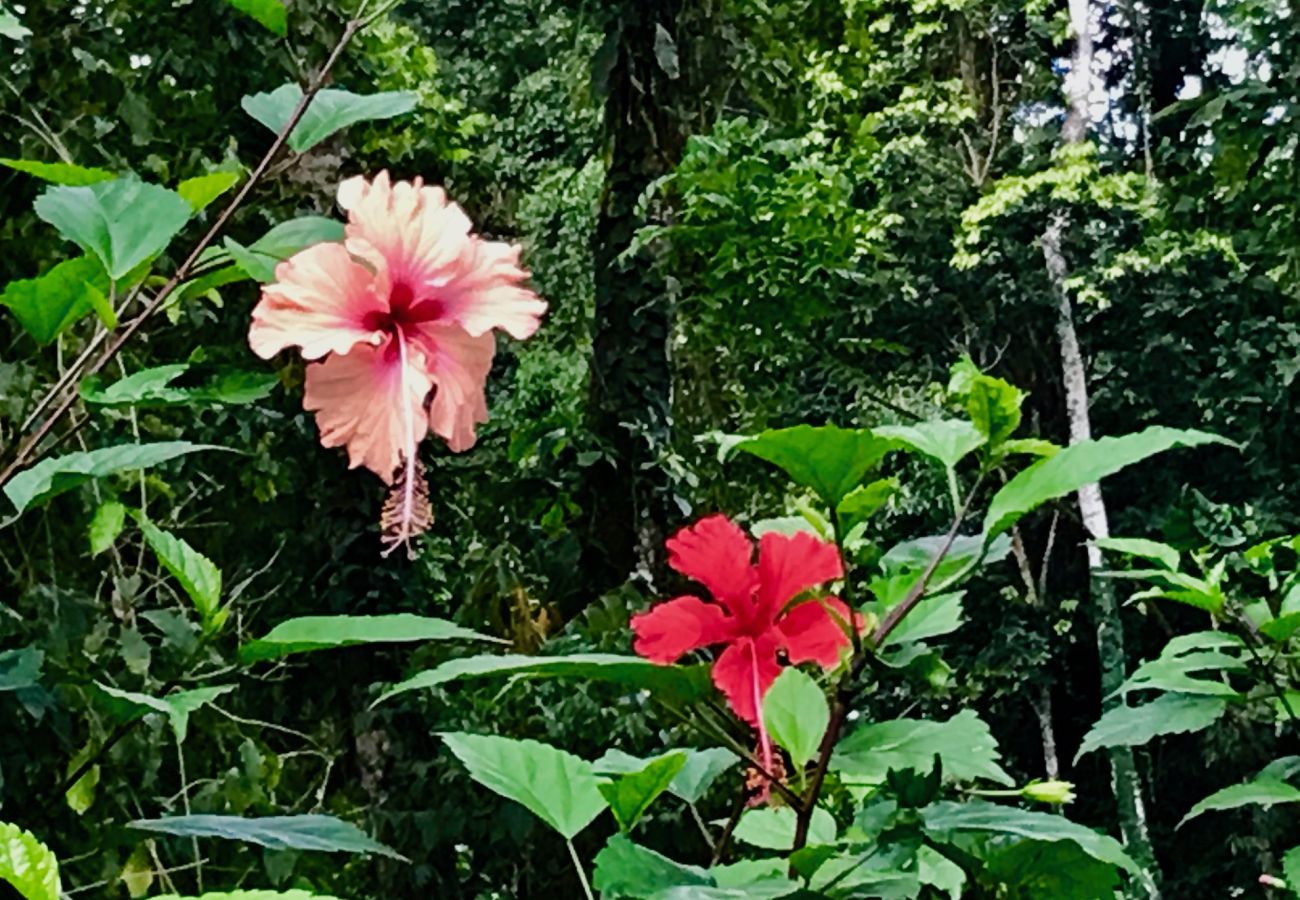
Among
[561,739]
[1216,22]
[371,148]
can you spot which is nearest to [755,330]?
[371,148]

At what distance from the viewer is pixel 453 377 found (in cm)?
37

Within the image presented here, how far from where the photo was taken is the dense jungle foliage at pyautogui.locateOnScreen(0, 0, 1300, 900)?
0.38 meters

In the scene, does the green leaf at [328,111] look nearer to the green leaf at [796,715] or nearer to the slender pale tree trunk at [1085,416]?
the green leaf at [796,715]

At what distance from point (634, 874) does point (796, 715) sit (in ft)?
0.23

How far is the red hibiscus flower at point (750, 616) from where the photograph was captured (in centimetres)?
46

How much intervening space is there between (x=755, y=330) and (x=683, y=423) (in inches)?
21.1

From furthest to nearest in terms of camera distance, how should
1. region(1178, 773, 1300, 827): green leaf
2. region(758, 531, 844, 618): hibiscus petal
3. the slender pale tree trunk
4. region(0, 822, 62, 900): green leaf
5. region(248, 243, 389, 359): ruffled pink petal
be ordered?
the slender pale tree trunk, region(1178, 773, 1300, 827): green leaf, region(758, 531, 844, 618): hibiscus petal, region(248, 243, 389, 359): ruffled pink petal, region(0, 822, 62, 900): green leaf

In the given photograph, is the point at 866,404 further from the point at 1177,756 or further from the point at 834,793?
the point at 834,793

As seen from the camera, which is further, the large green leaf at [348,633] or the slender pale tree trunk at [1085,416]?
the slender pale tree trunk at [1085,416]

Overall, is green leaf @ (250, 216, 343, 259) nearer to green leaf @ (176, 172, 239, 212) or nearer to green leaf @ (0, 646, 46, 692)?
green leaf @ (176, 172, 239, 212)

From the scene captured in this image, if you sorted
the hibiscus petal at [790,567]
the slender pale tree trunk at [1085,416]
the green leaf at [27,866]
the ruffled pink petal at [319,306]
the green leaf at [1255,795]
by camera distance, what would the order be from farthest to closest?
the slender pale tree trunk at [1085,416] → the green leaf at [1255,795] → the hibiscus petal at [790,567] → the ruffled pink petal at [319,306] → the green leaf at [27,866]

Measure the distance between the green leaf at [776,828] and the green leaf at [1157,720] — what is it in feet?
0.67

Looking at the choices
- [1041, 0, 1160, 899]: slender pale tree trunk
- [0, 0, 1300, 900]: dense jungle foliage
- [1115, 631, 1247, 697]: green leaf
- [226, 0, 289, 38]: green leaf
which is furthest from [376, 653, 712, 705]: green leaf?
[1041, 0, 1160, 899]: slender pale tree trunk

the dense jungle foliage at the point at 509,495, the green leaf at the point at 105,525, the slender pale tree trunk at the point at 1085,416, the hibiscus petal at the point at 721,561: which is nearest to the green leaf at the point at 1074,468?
the dense jungle foliage at the point at 509,495
